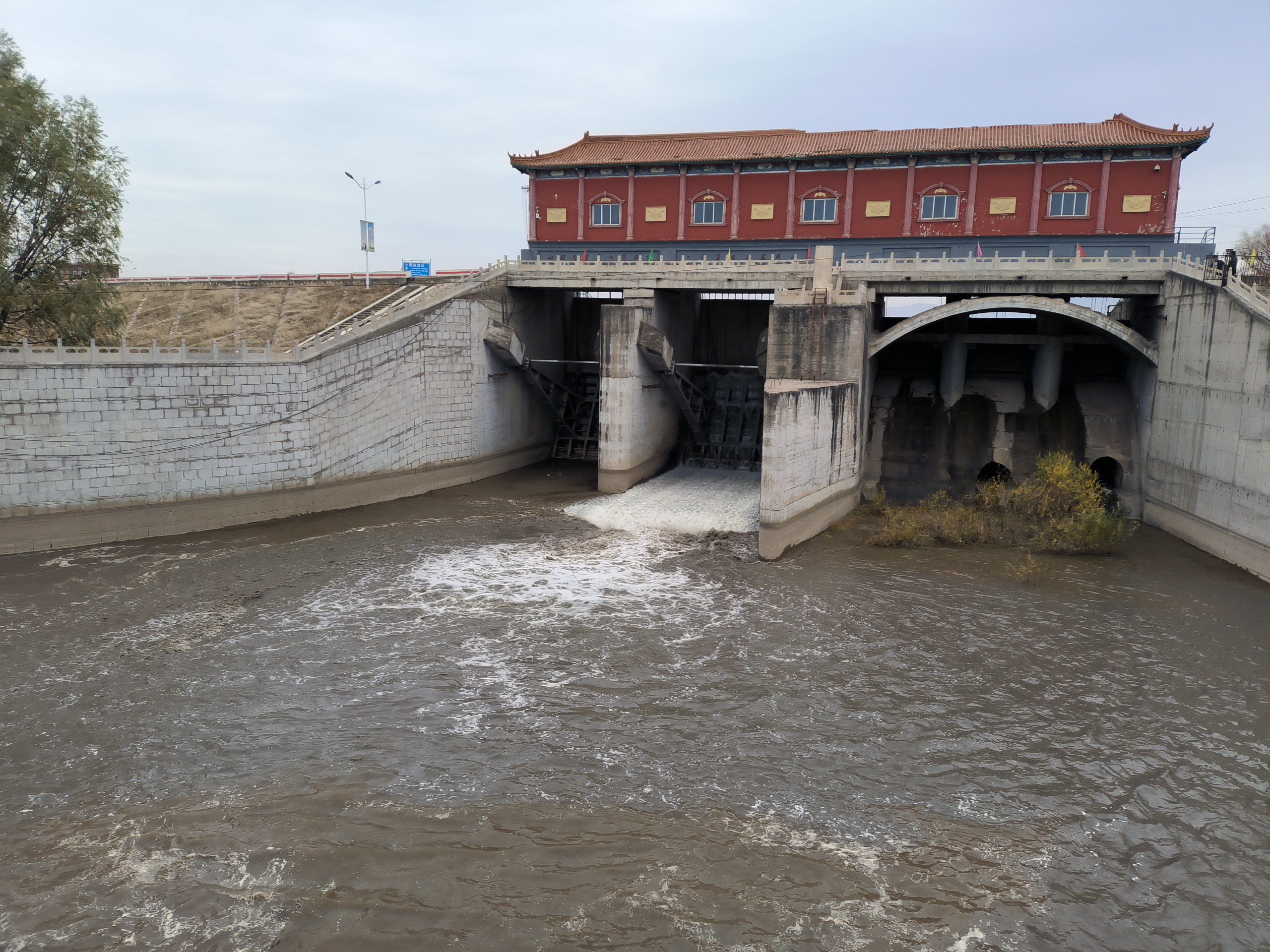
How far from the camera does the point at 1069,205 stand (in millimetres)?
36469

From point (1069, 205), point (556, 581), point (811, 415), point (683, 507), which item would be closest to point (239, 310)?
point (683, 507)

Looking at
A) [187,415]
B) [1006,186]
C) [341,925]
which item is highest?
[1006,186]

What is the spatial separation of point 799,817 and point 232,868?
25.4 ft

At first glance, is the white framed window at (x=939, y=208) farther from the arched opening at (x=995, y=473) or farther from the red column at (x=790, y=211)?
the arched opening at (x=995, y=473)

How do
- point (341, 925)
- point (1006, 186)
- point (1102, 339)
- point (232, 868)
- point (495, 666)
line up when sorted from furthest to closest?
point (1006, 186) < point (1102, 339) < point (495, 666) < point (232, 868) < point (341, 925)

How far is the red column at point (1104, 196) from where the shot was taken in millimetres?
35531

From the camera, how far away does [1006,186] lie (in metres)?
37.2

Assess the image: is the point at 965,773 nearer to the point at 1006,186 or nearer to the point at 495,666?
the point at 495,666

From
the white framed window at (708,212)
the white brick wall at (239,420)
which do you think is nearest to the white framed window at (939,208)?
the white framed window at (708,212)

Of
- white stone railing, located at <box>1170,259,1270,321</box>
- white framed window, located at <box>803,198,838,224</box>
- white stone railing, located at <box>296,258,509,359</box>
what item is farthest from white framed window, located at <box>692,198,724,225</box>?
white stone railing, located at <box>1170,259,1270,321</box>

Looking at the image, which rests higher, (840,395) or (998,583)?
(840,395)

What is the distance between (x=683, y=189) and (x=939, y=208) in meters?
12.4

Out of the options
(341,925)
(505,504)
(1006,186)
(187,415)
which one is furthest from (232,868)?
(1006,186)

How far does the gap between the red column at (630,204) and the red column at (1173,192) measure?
2405 cm
